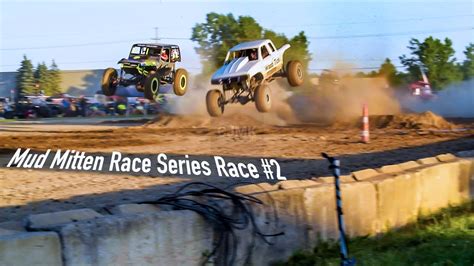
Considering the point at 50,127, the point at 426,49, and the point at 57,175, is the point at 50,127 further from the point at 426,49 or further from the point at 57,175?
the point at 426,49

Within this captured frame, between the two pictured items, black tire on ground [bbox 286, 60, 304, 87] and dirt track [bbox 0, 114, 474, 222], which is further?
black tire on ground [bbox 286, 60, 304, 87]

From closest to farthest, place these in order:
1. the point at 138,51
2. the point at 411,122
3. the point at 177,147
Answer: the point at 138,51 → the point at 177,147 → the point at 411,122

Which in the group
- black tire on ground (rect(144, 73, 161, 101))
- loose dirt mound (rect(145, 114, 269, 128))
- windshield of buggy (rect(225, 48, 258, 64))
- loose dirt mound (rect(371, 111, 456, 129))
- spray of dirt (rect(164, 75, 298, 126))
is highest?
windshield of buggy (rect(225, 48, 258, 64))

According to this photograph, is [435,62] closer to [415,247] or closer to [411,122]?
[411,122]

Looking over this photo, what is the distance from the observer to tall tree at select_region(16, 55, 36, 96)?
10508mm

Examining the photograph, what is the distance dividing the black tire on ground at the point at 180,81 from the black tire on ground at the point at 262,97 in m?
1.55

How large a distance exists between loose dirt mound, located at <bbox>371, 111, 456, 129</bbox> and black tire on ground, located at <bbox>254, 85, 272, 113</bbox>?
7.70m

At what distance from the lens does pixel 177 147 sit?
14000 millimetres

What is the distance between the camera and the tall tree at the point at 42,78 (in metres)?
10.7

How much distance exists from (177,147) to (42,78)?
3.77m

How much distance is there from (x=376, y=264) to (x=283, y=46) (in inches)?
292

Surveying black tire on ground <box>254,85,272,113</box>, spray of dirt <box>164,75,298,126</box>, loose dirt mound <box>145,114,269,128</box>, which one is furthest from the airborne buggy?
loose dirt mound <box>145,114,269,128</box>

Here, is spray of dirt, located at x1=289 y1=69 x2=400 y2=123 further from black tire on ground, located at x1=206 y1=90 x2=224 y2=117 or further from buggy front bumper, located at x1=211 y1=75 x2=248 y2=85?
buggy front bumper, located at x1=211 y1=75 x2=248 y2=85

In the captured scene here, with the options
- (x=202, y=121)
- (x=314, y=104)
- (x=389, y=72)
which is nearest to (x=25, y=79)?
(x=202, y=121)
